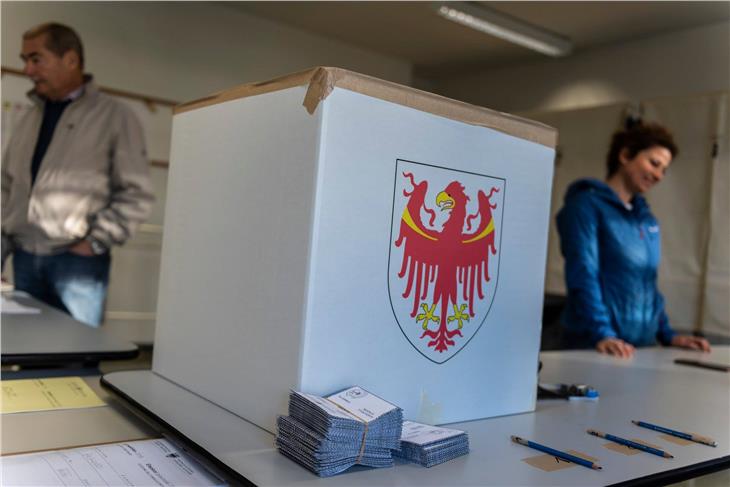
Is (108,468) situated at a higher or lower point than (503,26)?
lower

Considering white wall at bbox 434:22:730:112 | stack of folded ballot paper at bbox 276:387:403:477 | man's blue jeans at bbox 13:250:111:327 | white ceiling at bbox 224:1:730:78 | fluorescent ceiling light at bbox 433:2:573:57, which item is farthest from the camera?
white wall at bbox 434:22:730:112

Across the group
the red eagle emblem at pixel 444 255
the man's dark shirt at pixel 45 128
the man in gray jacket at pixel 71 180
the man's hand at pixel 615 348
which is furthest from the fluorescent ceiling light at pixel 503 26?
the red eagle emblem at pixel 444 255

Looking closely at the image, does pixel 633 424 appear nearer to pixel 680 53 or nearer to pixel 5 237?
pixel 5 237

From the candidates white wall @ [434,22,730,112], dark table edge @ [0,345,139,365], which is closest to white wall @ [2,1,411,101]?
white wall @ [434,22,730,112]

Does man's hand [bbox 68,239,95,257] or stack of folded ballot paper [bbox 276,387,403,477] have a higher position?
man's hand [bbox 68,239,95,257]

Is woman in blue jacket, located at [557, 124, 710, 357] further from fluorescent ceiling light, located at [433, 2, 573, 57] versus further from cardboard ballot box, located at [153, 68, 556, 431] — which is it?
fluorescent ceiling light, located at [433, 2, 573, 57]

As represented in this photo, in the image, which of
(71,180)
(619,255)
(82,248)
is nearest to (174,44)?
(71,180)

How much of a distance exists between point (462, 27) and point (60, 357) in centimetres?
423

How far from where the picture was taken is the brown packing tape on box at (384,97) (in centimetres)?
68

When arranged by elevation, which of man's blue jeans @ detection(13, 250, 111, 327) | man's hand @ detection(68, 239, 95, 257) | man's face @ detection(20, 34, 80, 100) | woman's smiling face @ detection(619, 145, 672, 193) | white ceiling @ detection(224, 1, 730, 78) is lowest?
man's blue jeans @ detection(13, 250, 111, 327)

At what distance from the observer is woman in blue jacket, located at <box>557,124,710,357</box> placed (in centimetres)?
202

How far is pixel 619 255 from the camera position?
6.79 feet

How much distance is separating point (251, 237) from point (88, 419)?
1.05 feet

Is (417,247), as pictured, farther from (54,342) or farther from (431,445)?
(54,342)
